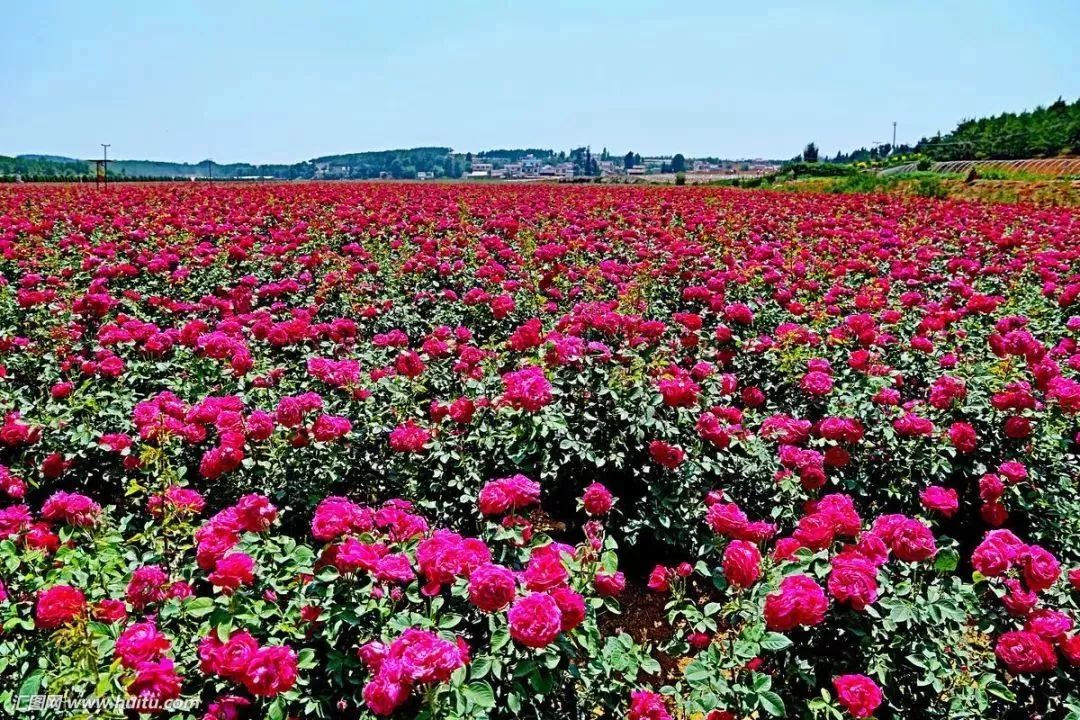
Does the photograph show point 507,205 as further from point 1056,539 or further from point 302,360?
point 1056,539

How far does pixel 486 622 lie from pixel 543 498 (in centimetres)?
168

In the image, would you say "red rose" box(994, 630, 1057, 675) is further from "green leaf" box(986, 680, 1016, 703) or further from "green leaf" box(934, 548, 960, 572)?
"green leaf" box(934, 548, 960, 572)

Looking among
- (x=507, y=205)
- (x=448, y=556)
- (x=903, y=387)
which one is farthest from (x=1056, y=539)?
(x=507, y=205)

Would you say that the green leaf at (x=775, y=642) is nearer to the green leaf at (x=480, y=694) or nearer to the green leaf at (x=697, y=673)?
the green leaf at (x=697, y=673)

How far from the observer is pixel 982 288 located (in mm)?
6293

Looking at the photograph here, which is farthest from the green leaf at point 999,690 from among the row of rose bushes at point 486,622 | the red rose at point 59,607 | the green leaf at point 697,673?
the red rose at point 59,607

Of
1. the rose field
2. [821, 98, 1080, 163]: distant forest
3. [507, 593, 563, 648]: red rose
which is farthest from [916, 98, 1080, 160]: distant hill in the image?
[507, 593, 563, 648]: red rose

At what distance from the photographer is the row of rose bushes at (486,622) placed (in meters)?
1.59

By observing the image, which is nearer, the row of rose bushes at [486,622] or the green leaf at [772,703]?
the row of rose bushes at [486,622]

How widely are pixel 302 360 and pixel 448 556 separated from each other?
100.0 inches

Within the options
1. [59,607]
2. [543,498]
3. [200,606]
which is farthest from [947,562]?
[59,607]

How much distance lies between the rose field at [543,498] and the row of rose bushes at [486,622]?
0.01m

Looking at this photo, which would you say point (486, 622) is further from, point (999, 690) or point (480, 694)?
point (999, 690)

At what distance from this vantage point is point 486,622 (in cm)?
198
